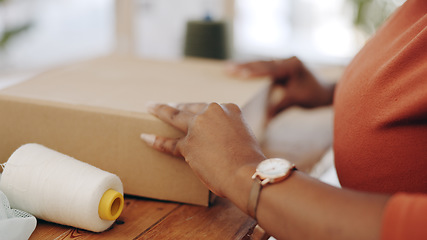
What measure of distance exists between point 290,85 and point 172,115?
0.47m

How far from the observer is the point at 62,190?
0.59 meters

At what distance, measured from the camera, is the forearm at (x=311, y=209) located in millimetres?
466

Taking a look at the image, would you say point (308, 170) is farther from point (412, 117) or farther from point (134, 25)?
point (134, 25)

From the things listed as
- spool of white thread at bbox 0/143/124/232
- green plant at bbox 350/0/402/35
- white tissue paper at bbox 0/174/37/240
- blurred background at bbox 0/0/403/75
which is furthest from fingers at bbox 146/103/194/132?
green plant at bbox 350/0/402/35

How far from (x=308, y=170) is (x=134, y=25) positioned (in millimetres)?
1579

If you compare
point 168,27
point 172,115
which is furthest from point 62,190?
point 168,27

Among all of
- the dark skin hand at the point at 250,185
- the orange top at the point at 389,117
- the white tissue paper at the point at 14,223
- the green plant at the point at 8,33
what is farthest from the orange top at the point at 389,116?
the green plant at the point at 8,33

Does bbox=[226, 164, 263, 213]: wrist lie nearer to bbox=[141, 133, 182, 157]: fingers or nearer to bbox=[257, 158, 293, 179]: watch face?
bbox=[257, 158, 293, 179]: watch face

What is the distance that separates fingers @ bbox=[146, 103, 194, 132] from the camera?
2.19 feet

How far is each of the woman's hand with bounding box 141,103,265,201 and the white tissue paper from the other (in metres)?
0.20

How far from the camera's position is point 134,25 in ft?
7.48

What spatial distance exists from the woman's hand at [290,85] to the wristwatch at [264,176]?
459mm

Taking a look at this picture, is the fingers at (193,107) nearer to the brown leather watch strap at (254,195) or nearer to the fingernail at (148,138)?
the fingernail at (148,138)

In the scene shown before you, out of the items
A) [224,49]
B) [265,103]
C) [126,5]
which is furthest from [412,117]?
[126,5]
